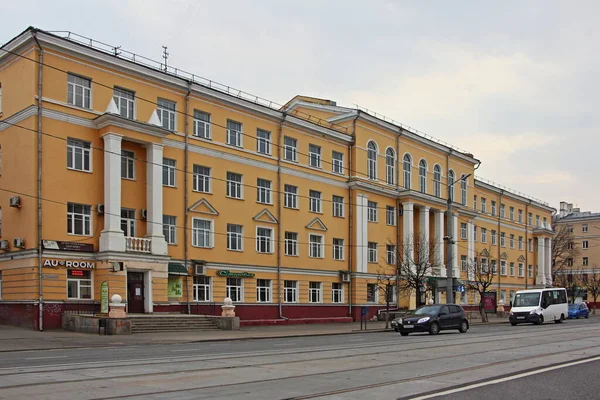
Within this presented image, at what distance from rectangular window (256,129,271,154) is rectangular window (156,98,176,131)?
22.3 ft

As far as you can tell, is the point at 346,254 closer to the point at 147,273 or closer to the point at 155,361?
the point at 147,273

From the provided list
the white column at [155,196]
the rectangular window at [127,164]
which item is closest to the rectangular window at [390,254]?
the white column at [155,196]

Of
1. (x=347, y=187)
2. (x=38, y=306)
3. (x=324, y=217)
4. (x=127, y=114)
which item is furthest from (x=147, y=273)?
(x=347, y=187)

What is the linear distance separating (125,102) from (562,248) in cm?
7446

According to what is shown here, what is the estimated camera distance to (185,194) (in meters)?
37.3

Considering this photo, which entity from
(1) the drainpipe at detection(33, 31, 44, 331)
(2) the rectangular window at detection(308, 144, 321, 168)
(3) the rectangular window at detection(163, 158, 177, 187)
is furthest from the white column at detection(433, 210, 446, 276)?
(1) the drainpipe at detection(33, 31, 44, 331)

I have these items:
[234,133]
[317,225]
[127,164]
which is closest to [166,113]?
[127,164]

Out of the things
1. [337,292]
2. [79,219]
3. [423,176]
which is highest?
[423,176]

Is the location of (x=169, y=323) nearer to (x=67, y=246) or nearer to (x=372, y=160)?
(x=67, y=246)

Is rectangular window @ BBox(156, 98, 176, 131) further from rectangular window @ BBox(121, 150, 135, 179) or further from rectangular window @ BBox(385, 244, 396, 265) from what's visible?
rectangular window @ BBox(385, 244, 396, 265)

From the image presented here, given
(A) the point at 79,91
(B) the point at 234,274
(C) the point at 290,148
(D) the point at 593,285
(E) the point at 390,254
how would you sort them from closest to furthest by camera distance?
(A) the point at 79,91 → (B) the point at 234,274 → (C) the point at 290,148 → (E) the point at 390,254 → (D) the point at 593,285

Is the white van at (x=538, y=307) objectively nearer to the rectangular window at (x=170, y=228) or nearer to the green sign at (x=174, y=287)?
the green sign at (x=174, y=287)

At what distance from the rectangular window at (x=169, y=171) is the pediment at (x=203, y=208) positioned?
189 centimetres

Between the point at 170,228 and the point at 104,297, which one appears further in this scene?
the point at 170,228
